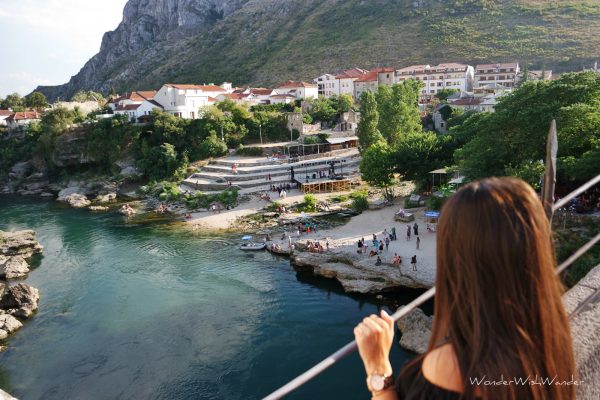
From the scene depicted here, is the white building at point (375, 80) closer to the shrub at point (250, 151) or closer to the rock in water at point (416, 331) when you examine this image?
the shrub at point (250, 151)

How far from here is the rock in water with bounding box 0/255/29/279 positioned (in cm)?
2309

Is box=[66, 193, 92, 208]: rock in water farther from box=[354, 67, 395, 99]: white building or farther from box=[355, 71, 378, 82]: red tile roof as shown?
box=[355, 71, 378, 82]: red tile roof

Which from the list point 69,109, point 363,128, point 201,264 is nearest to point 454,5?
point 363,128

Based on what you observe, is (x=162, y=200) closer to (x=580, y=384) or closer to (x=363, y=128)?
(x=363, y=128)

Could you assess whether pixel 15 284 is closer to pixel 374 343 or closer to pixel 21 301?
pixel 21 301

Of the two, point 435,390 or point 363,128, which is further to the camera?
point 363,128

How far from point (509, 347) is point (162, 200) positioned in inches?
1520

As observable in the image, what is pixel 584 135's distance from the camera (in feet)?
63.2

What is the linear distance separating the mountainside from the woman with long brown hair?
2607 inches

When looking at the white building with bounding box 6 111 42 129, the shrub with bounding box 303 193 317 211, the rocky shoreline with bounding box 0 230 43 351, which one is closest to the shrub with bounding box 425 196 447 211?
the shrub with bounding box 303 193 317 211

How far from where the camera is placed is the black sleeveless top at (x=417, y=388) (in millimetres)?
1484

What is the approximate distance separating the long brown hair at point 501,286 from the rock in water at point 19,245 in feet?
95.8

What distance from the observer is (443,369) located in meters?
1.49

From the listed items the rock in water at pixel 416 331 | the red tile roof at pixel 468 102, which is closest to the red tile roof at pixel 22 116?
the red tile roof at pixel 468 102
